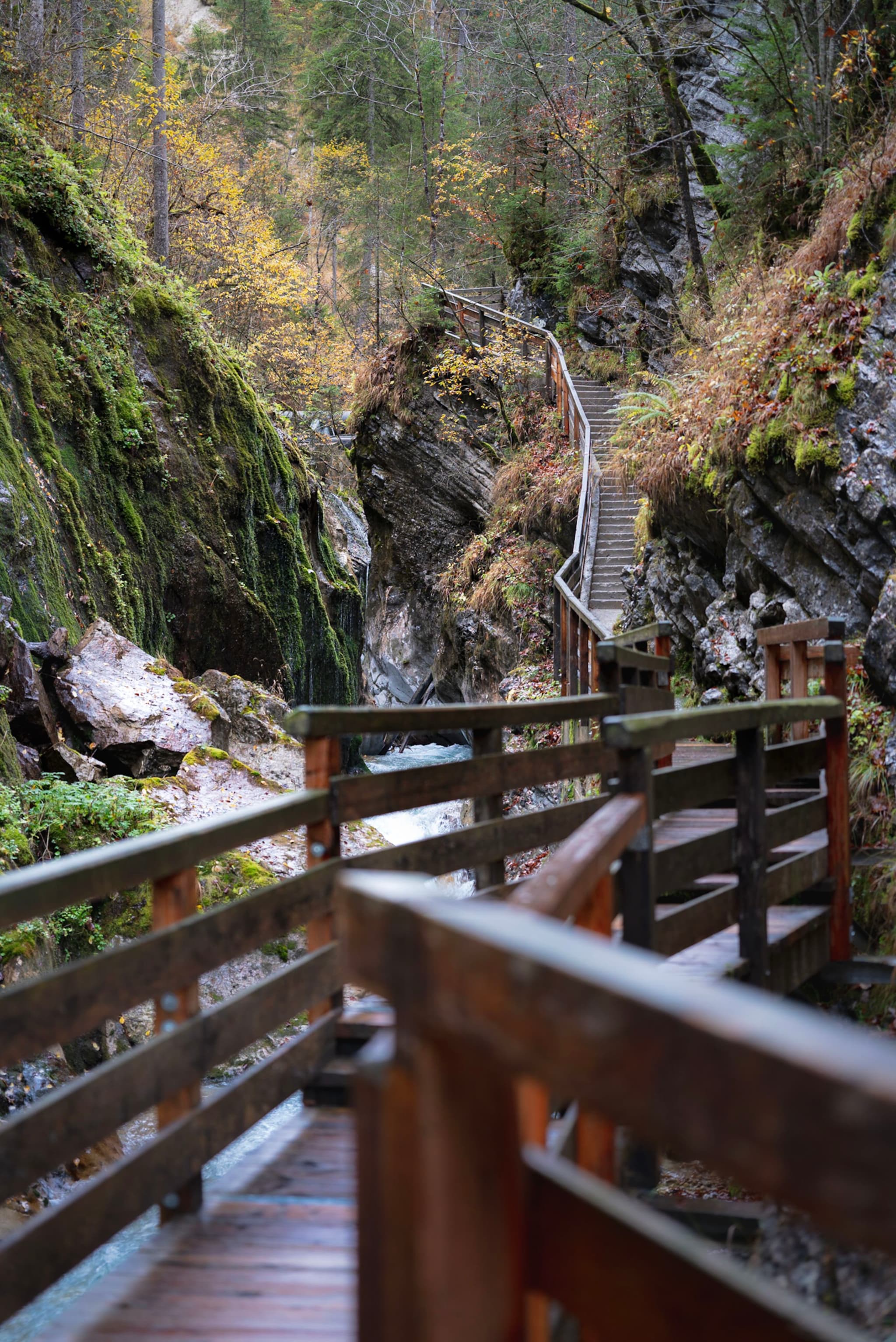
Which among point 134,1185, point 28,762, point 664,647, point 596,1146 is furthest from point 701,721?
point 28,762

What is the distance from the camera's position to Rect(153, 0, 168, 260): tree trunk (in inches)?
770

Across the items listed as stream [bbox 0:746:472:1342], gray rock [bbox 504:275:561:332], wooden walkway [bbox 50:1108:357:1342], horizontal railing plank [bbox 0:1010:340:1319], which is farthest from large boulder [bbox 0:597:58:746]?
gray rock [bbox 504:275:561:332]

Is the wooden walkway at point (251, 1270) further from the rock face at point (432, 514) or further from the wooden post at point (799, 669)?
the rock face at point (432, 514)

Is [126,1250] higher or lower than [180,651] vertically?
lower

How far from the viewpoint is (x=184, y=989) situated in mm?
2738

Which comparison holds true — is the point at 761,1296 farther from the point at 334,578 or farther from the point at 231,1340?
the point at 334,578

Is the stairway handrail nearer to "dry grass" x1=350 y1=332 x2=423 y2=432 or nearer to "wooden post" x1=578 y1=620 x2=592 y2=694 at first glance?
"wooden post" x1=578 y1=620 x2=592 y2=694

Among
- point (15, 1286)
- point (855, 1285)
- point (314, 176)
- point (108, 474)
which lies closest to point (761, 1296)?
point (15, 1286)

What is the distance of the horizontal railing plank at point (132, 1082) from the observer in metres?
2.23

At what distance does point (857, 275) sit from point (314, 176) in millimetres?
33447

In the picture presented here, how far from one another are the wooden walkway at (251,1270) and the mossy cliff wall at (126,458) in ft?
26.0

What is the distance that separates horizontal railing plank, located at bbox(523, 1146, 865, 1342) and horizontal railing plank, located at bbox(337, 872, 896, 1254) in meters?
0.21

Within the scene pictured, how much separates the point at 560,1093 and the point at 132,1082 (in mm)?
1775

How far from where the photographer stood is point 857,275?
943cm
